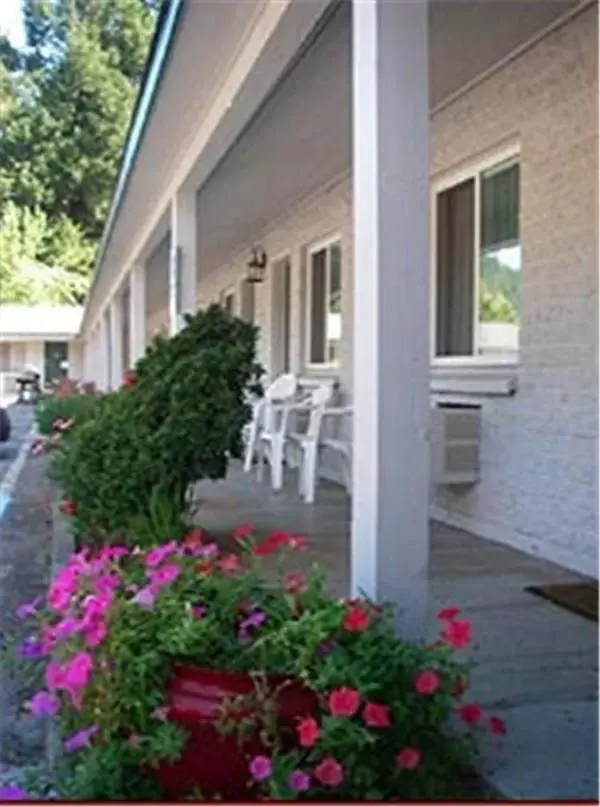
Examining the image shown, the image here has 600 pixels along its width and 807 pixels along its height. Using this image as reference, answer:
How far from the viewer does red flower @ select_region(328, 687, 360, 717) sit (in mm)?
2365

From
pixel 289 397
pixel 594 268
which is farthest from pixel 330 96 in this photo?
pixel 289 397

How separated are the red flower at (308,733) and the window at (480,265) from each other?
421 centimetres

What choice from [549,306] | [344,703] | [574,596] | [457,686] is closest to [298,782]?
[344,703]

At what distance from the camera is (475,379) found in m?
6.77

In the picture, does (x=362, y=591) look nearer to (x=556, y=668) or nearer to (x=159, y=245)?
(x=556, y=668)

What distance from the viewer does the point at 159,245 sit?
12.5 metres

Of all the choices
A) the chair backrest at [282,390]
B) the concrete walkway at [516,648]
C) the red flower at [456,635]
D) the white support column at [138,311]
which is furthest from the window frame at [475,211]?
the white support column at [138,311]

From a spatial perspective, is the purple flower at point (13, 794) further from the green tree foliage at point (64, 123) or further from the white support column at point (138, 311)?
the green tree foliage at point (64, 123)

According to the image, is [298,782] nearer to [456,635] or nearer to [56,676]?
[456,635]

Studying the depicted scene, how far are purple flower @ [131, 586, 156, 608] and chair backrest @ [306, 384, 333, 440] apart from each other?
5696mm

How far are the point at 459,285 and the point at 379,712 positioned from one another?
17.0ft

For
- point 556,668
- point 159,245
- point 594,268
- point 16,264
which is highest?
point 16,264

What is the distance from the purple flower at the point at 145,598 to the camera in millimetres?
2684

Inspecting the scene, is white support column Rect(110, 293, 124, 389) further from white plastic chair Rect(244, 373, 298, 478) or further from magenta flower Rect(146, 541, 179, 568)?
magenta flower Rect(146, 541, 179, 568)
